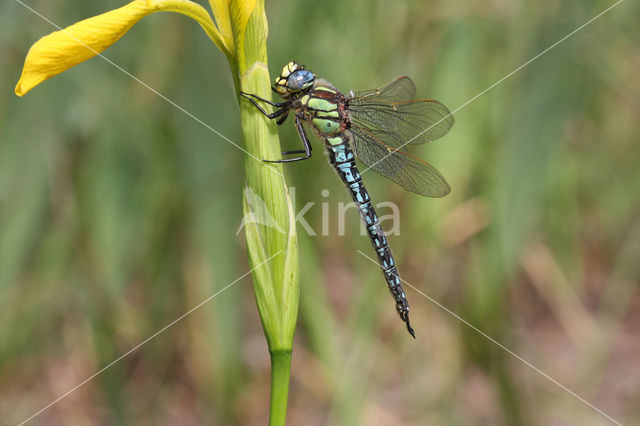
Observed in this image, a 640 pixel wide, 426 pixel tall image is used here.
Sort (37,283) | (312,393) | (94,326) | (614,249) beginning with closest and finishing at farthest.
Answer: (94,326) → (37,283) → (312,393) → (614,249)

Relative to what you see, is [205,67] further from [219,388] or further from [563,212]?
[563,212]

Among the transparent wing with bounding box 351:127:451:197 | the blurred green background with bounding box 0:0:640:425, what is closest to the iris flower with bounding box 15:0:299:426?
the transparent wing with bounding box 351:127:451:197

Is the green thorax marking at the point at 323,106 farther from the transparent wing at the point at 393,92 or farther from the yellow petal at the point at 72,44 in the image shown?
the yellow petal at the point at 72,44

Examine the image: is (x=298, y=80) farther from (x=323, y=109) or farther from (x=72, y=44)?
(x=72, y=44)

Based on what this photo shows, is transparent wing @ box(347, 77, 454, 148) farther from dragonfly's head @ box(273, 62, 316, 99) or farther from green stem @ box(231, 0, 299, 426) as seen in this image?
green stem @ box(231, 0, 299, 426)

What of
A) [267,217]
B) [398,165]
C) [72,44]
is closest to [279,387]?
[267,217]

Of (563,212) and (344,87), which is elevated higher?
(344,87)

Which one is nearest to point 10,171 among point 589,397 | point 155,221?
point 155,221
